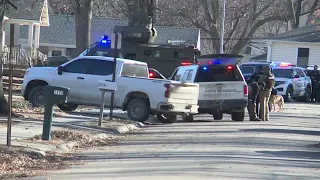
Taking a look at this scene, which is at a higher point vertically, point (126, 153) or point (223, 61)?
point (223, 61)

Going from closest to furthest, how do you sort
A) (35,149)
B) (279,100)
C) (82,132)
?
1. (35,149)
2. (82,132)
3. (279,100)

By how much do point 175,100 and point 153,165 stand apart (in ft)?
29.7

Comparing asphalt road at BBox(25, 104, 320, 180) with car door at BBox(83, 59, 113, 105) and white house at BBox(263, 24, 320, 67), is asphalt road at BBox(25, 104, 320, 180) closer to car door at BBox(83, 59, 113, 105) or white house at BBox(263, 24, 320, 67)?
car door at BBox(83, 59, 113, 105)

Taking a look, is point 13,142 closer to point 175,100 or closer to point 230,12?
point 175,100

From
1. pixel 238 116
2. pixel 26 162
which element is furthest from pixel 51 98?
pixel 238 116

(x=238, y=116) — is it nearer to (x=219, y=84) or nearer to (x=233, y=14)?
(x=219, y=84)

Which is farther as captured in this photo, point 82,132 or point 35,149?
point 82,132

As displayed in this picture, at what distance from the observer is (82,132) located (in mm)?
16562

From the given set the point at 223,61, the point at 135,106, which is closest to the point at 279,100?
the point at 223,61

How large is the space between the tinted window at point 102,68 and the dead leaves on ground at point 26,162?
822 cm

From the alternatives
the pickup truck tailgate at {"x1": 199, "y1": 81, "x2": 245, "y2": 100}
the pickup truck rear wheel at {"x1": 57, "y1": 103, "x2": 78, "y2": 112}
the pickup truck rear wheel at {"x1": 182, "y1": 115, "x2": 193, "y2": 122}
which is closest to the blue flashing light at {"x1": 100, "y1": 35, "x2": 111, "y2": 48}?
the pickup truck rear wheel at {"x1": 57, "y1": 103, "x2": 78, "y2": 112}

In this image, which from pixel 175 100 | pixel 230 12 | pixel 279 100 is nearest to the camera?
pixel 175 100

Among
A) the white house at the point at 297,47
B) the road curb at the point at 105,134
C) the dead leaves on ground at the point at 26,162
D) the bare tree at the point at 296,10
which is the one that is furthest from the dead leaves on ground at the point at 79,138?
the bare tree at the point at 296,10

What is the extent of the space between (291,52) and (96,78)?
31.5 metres
